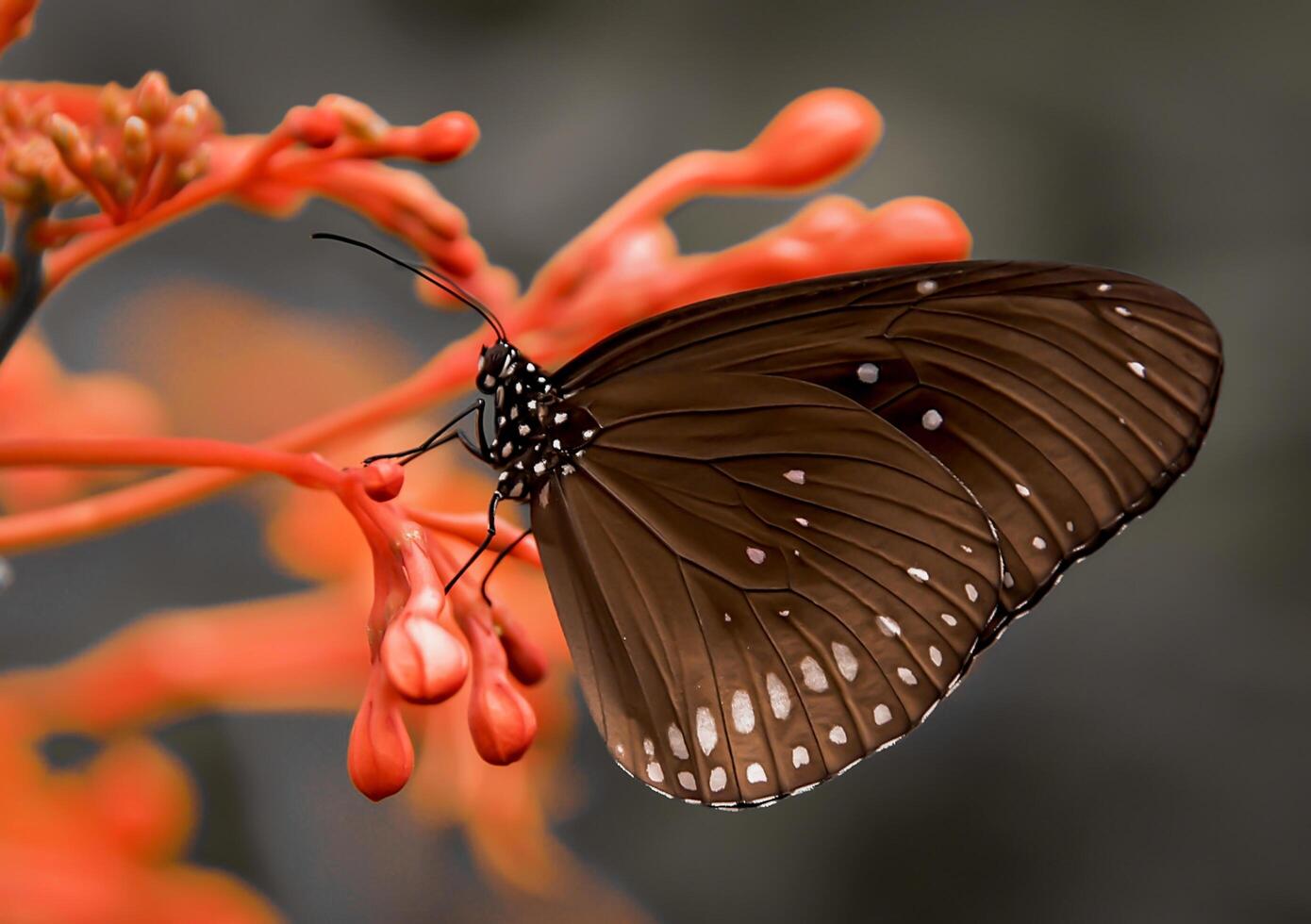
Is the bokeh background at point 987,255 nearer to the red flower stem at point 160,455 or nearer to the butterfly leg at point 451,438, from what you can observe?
the butterfly leg at point 451,438

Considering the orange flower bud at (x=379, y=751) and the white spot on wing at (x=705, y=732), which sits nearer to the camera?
the orange flower bud at (x=379, y=751)

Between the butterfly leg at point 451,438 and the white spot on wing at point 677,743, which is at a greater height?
the butterfly leg at point 451,438

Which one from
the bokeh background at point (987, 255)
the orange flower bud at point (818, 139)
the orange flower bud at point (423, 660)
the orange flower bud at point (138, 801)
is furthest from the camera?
the bokeh background at point (987, 255)

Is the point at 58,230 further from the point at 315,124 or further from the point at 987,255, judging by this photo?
the point at 987,255

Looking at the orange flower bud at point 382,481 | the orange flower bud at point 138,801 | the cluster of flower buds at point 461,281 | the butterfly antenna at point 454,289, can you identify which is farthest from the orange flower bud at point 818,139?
the orange flower bud at point 138,801

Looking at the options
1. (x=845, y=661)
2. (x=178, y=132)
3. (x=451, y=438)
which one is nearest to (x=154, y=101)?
(x=178, y=132)

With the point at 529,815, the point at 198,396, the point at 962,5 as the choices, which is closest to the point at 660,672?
the point at 529,815

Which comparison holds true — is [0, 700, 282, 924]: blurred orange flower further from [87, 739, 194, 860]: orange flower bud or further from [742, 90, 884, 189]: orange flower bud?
[742, 90, 884, 189]: orange flower bud

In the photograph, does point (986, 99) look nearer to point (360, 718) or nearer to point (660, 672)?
point (660, 672)

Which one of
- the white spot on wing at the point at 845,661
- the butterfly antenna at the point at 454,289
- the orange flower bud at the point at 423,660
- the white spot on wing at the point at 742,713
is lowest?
the white spot on wing at the point at 742,713
